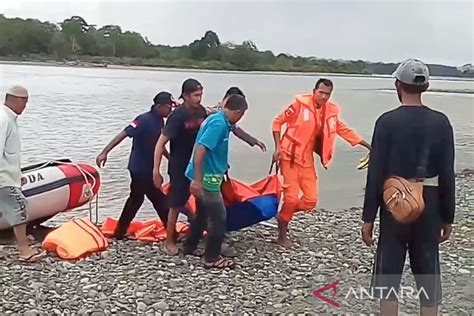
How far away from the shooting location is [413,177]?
361 cm

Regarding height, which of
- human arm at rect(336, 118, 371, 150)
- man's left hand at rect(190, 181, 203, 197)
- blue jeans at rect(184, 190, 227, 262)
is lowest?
blue jeans at rect(184, 190, 227, 262)

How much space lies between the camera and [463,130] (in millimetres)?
25859

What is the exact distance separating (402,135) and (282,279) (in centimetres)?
217

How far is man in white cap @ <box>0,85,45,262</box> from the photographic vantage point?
528cm

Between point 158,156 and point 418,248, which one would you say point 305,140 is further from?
point 418,248

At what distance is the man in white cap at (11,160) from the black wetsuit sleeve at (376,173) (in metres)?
2.93

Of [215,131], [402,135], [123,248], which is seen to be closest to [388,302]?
[402,135]

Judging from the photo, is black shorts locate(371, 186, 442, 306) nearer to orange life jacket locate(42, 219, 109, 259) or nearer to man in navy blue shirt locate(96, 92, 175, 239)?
man in navy blue shirt locate(96, 92, 175, 239)

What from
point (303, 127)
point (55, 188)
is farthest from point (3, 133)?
point (303, 127)

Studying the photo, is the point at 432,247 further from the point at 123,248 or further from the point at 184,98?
the point at 123,248

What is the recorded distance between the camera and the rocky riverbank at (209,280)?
4.66m

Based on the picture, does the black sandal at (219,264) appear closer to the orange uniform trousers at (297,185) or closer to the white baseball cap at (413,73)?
the orange uniform trousers at (297,185)

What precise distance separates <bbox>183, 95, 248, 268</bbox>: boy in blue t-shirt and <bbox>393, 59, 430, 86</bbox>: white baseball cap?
1.77 m

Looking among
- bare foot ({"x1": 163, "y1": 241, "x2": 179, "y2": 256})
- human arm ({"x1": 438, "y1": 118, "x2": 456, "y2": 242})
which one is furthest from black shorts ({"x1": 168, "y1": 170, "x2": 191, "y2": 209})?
human arm ({"x1": 438, "y1": 118, "x2": 456, "y2": 242})
